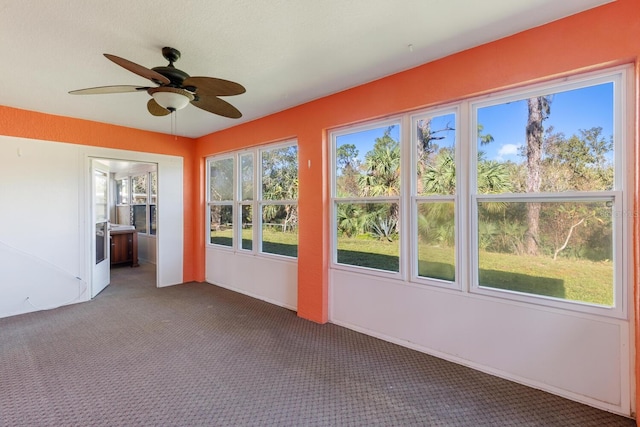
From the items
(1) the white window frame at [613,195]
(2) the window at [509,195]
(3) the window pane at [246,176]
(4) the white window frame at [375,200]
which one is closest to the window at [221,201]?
(3) the window pane at [246,176]

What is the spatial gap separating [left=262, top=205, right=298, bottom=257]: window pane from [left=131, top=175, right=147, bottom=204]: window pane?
4205 millimetres

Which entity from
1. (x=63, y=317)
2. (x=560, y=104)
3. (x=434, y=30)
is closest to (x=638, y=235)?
(x=560, y=104)

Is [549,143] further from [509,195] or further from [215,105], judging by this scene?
[215,105]

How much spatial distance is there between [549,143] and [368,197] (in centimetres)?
157

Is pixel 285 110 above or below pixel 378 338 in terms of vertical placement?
above

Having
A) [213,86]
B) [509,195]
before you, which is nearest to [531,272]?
[509,195]

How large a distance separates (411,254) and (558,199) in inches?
47.7

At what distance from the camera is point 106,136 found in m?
4.39

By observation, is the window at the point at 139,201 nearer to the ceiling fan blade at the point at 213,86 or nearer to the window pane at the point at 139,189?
the window pane at the point at 139,189

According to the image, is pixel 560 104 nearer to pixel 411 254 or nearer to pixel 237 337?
pixel 411 254

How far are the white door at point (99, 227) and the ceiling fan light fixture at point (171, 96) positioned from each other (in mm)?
3054

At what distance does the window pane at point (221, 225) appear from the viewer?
500 centimetres

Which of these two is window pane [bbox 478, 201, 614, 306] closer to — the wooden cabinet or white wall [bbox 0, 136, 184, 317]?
white wall [bbox 0, 136, 184, 317]

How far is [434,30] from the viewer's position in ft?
7.08
